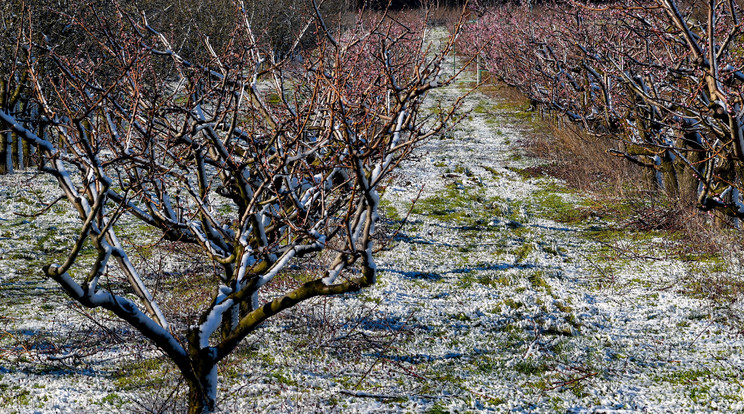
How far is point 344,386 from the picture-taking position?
5016mm

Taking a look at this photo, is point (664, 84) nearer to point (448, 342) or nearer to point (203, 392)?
point (448, 342)

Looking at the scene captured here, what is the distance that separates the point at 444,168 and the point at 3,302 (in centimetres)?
1011

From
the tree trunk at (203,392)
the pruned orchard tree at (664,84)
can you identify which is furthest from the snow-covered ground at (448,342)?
the pruned orchard tree at (664,84)

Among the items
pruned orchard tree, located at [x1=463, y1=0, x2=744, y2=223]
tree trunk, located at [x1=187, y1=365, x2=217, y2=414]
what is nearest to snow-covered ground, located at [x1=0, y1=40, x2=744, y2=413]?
tree trunk, located at [x1=187, y1=365, x2=217, y2=414]

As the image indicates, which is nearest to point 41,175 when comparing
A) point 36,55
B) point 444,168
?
point 36,55

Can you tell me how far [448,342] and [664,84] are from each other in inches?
261

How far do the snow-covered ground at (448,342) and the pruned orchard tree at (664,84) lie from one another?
152 centimetres

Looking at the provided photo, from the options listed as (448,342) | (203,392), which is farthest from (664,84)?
(203,392)

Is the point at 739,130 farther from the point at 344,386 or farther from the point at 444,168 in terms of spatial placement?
the point at 444,168

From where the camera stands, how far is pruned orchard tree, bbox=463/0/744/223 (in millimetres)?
4543

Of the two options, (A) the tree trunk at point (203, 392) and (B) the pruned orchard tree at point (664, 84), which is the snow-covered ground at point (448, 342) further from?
(B) the pruned orchard tree at point (664, 84)

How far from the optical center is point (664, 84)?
9.42m

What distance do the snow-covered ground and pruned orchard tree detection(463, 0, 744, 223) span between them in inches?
59.8

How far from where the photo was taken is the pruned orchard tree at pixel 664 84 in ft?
14.9
